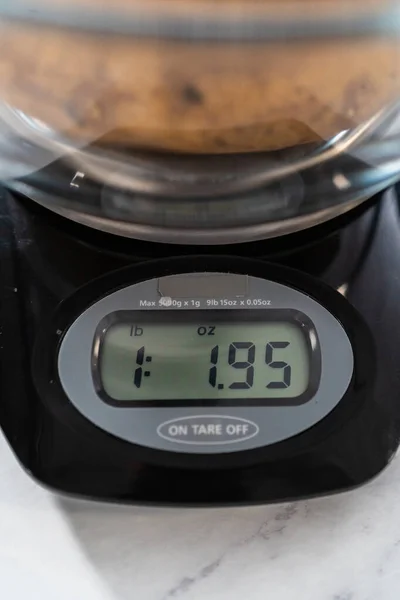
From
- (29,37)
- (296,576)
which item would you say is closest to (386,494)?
(296,576)

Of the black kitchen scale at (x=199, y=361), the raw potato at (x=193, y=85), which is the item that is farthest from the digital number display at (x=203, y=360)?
the raw potato at (x=193, y=85)

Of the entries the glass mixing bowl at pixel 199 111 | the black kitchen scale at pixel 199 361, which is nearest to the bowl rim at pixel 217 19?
the glass mixing bowl at pixel 199 111

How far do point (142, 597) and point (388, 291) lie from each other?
22 centimetres

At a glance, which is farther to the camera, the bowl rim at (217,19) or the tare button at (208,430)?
the tare button at (208,430)

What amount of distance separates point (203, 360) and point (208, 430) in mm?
41

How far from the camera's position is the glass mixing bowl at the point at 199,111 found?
27 cm

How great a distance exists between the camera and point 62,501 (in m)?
0.39

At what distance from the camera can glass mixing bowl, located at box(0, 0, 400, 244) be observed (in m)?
0.27

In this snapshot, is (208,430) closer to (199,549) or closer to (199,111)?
(199,549)

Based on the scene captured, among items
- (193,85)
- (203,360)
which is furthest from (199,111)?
(203,360)

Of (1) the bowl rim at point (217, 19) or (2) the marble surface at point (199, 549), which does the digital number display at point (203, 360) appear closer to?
(2) the marble surface at point (199, 549)

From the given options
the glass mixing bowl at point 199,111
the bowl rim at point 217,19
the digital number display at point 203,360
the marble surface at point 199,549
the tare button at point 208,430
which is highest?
the bowl rim at point 217,19

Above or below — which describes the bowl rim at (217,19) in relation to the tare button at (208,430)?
above

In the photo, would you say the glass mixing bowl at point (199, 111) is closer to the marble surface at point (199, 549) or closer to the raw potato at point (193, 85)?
the raw potato at point (193, 85)
